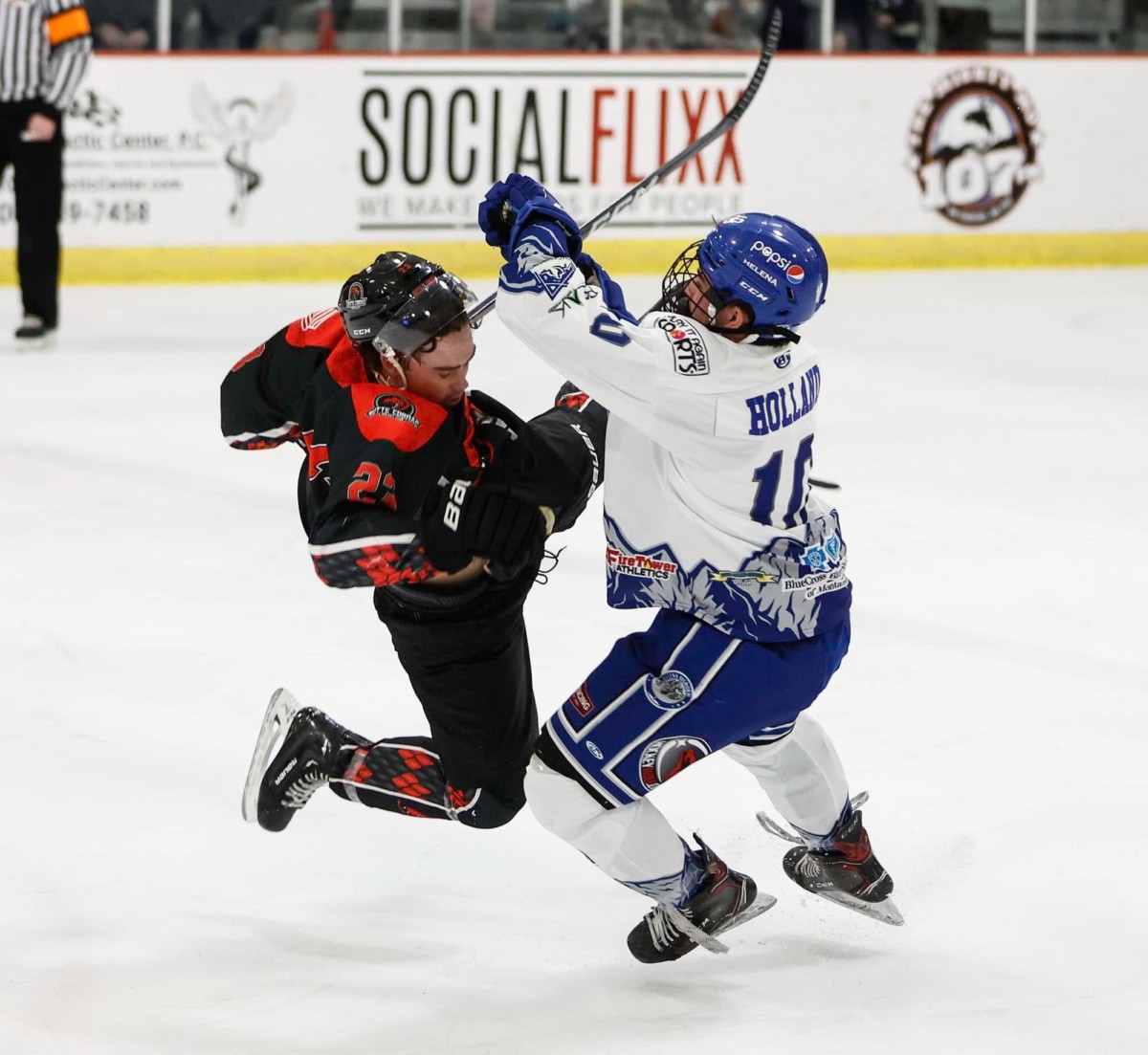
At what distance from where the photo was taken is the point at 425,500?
2.48 meters

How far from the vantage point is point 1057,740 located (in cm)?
366

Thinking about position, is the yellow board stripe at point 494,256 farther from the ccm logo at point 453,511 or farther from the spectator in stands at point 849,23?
the ccm logo at point 453,511

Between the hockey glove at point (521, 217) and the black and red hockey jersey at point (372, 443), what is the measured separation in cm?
24

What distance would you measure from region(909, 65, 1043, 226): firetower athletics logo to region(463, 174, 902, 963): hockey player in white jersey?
7457 millimetres

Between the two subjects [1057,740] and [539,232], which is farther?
[1057,740]

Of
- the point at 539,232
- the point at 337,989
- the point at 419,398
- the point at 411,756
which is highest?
the point at 539,232

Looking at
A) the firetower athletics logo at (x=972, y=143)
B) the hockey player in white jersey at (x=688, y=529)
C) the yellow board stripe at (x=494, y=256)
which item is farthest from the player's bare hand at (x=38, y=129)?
the hockey player in white jersey at (x=688, y=529)

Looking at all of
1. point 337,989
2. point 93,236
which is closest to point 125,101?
point 93,236

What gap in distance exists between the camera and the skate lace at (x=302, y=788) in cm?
296

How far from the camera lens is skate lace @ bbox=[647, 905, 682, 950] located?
267 centimetres

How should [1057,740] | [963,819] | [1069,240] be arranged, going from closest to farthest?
[963,819]
[1057,740]
[1069,240]

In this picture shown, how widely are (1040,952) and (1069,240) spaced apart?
7.83m

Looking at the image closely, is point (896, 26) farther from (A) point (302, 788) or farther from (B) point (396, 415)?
(B) point (396, 415)

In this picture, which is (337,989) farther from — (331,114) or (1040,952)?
(331,114)
